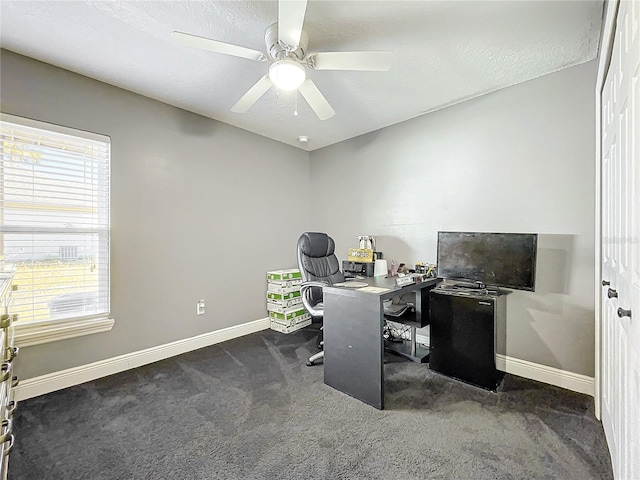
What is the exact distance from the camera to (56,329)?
7.57 feet

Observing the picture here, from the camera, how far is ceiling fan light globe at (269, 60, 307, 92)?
1.82 m

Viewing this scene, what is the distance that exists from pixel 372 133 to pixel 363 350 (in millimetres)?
2644

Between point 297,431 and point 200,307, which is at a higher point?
point 200,307

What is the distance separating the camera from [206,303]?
10.8 ft

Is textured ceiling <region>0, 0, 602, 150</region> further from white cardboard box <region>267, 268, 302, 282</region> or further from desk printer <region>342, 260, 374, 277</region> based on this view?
white cardboard box <region>267, 268, 302, 282</region>

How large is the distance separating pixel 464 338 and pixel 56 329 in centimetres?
318

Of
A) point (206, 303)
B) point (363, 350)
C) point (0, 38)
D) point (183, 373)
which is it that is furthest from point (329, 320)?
point (0, 38)

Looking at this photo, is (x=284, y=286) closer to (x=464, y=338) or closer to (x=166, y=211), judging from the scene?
(x=166, y=211)

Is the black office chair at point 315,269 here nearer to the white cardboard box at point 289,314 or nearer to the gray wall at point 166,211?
the white cardboard box at point 289,314

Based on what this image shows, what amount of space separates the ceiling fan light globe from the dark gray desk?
1461mm

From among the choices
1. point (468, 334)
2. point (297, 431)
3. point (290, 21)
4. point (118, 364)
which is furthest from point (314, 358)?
point (290, 21)

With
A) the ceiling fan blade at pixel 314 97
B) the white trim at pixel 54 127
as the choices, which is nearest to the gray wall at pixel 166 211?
the white trim at pixel 54 127

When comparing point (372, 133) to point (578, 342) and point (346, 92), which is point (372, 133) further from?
point (578, 342)

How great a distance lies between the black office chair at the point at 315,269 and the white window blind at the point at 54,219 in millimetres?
1719
